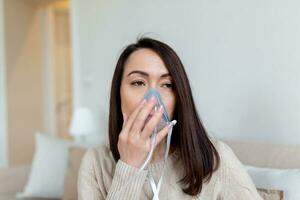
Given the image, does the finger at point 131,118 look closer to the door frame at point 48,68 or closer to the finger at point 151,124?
the finger at point 151,124

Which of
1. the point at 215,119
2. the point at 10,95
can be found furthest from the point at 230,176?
the point at 10,95

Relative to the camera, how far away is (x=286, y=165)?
1.55 m

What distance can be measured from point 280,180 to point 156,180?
1.56ft

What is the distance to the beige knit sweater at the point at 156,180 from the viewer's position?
1.03m

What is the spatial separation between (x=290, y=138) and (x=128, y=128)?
1.02 m

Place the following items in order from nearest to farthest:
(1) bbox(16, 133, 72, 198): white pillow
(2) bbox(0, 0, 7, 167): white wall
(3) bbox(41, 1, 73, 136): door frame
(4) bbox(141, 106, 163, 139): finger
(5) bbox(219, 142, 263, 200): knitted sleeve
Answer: (4) bbox(141, 106, 163, 139): finger
(5) bbox(219, 142, 263, 200): knitted sleeve
(1) bbox(16, 133, 72, 198): white pillow
(2) bbox(0, 0, 7, 167): white wall
(3) bbox(41, 1, 73, 136): door frame

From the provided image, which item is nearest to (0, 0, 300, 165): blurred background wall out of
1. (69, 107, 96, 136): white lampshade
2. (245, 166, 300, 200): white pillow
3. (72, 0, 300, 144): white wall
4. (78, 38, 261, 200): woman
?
(72, 0, 300, 144): white wall

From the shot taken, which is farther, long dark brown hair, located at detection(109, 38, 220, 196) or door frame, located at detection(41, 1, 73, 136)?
door frame, located at detection(41, 1, 73, 136)

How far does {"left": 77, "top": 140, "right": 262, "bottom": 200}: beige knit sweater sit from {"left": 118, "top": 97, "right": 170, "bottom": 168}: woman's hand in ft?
0.09

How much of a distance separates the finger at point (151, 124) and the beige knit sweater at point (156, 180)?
0.32ft

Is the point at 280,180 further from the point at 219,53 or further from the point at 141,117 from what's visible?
the point at 219,53

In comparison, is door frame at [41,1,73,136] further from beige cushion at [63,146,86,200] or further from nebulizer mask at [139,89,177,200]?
nebulizer mask at [139,89,177,200]

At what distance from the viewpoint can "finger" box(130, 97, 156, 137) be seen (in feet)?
3.22

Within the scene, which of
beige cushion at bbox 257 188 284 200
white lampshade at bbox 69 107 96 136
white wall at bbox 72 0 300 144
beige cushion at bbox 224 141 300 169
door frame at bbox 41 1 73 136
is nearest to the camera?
beige cushion at bbox 257 188 284 200
